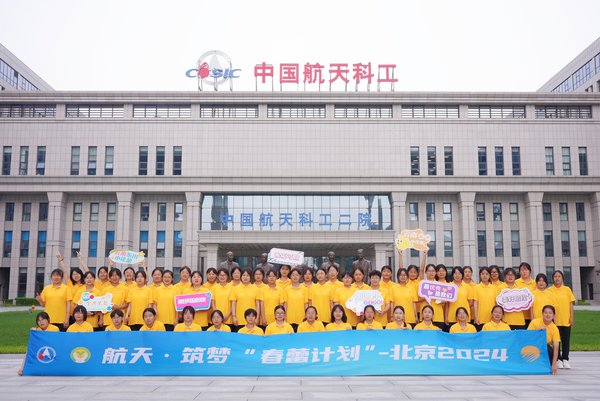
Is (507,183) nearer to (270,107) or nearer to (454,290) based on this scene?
(270,107)

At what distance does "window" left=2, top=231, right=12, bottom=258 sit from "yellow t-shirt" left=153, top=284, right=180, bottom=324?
1392 inches

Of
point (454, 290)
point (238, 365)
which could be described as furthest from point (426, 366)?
point (238, 365)

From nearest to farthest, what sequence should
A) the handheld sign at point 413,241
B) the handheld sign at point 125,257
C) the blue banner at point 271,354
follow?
the blue banner at point 271,354, the handheld sign at point 413,241, the handheld sign at point 125,257

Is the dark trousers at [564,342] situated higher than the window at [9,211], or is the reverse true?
the window at [9,211]

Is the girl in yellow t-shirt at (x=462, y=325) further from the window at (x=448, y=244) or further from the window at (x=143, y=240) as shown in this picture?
the window at (x=143, y=240)

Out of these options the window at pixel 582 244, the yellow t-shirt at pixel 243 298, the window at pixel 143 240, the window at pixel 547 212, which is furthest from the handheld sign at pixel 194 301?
the window at pixel 582 244

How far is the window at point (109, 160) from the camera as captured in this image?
40.5m

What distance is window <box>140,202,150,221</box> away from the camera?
4075 centimetres

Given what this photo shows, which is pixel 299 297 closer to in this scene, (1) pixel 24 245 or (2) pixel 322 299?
(2) pixel 322 299

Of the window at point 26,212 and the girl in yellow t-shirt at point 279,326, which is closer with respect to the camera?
the girl in yellow t-shirt at point 279,326

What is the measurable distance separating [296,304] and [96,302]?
368 centimetres

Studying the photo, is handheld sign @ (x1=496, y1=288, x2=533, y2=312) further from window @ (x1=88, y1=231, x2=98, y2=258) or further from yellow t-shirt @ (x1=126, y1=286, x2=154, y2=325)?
window @ (x1=88, y1=231, x2=98, y2=258)

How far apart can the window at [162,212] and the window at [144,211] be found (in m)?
0.81

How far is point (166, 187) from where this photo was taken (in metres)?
39.6
